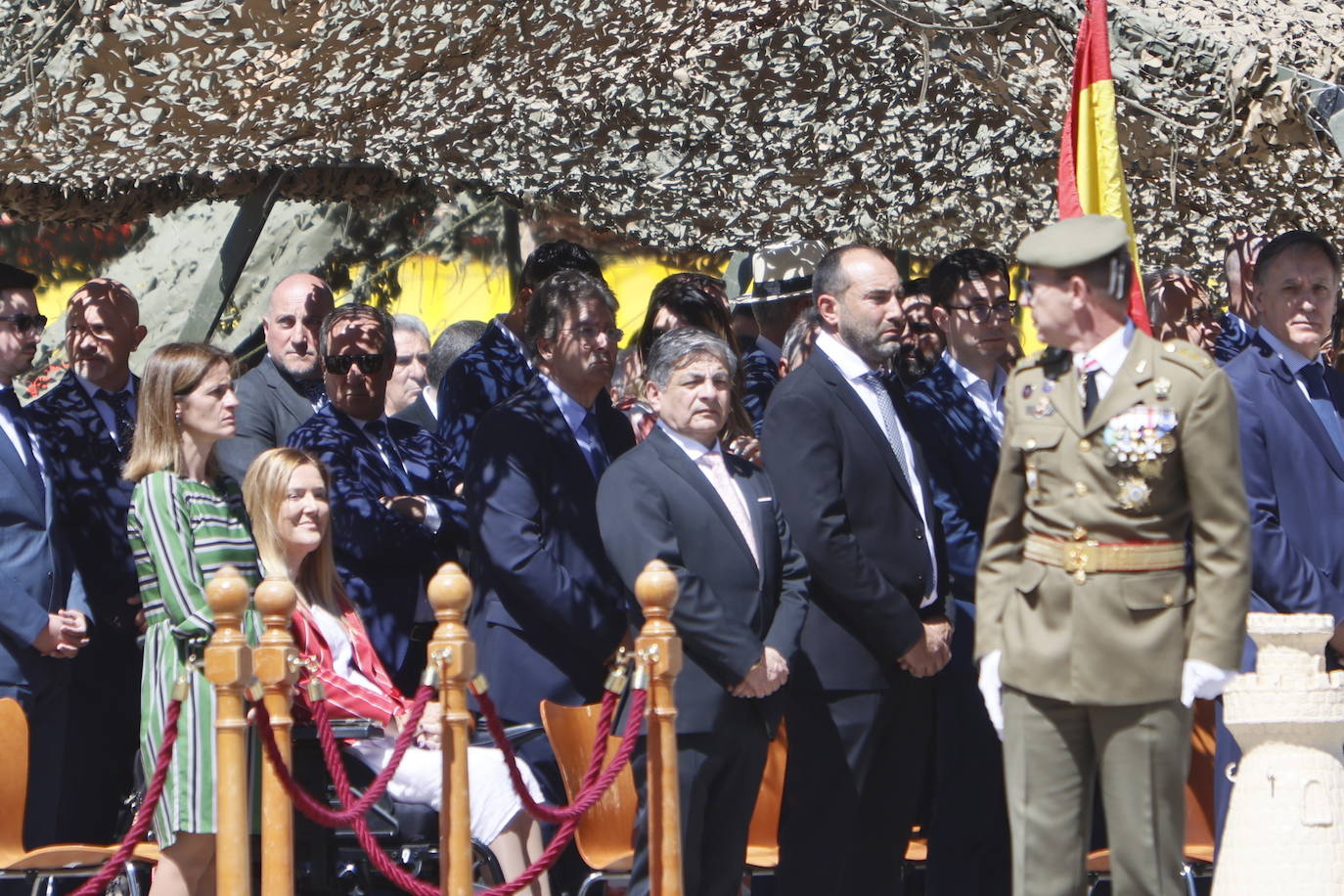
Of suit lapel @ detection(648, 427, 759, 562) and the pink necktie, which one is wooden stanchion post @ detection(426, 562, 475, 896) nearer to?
suit lapel @ detection(648, 427, 759, 562)

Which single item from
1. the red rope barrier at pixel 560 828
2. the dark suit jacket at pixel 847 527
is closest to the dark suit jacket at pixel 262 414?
the dark suit jacket at pixel 847 527

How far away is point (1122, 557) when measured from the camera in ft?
14.5

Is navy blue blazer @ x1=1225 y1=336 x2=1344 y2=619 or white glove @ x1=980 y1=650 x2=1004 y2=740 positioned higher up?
navy blue blazer @ x1=1225 y1=336 x2=1344 y2=619

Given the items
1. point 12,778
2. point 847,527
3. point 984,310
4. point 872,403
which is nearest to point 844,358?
point 872,403

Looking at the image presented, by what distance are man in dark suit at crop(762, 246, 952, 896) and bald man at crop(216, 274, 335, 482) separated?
6.41ft

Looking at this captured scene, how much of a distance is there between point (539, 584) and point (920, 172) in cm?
405

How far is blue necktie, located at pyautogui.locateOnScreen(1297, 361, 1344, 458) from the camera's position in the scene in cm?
600

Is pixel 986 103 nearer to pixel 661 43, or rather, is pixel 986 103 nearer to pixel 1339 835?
pixel 661 43

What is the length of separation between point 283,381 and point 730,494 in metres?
2.19

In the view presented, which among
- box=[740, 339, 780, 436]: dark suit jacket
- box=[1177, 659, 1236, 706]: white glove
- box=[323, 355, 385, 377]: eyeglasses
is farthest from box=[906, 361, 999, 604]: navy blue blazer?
box=[323, 355, 385, 377]: eyeglasses

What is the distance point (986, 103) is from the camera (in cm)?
870

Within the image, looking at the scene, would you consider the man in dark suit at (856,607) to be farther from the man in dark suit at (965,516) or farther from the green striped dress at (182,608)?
the green striped dress at (182,608)

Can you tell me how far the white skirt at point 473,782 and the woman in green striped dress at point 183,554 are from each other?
557mm

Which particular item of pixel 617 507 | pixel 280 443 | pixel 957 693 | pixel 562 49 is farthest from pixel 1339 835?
pixel 562 49
